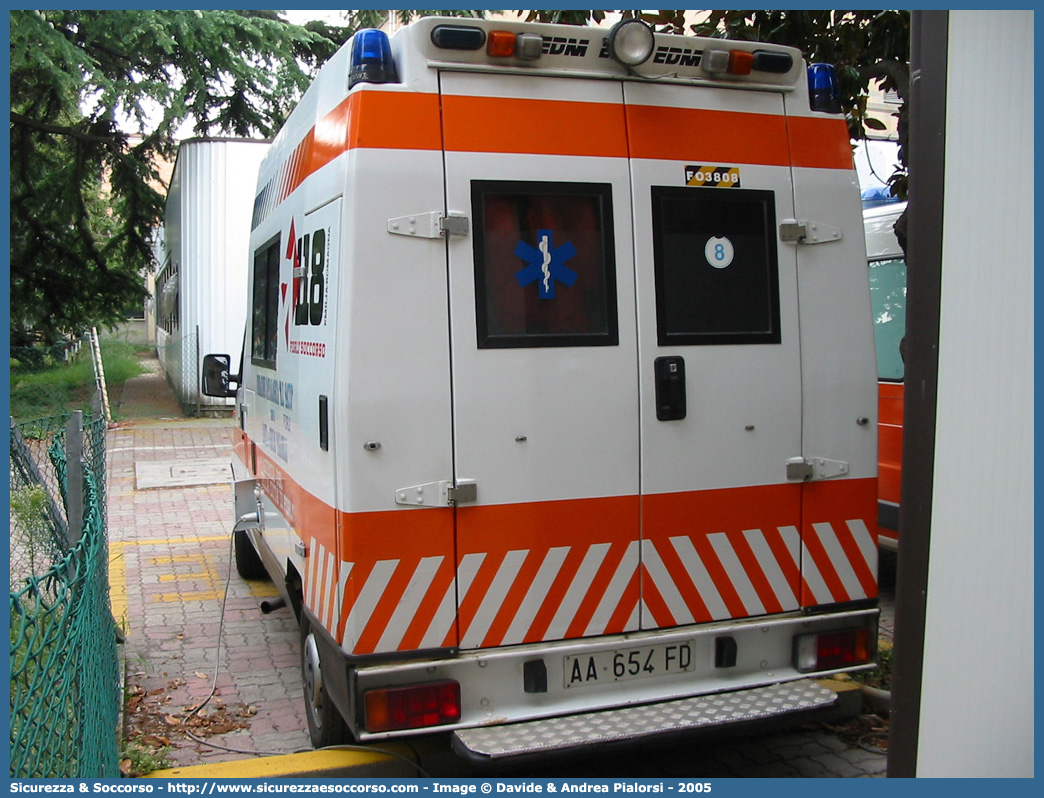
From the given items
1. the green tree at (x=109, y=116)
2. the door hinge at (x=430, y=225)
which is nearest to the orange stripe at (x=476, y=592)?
the door hinge at (x=430, y=225)

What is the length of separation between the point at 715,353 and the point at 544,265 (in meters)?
0.79

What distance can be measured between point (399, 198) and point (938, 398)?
1.94m

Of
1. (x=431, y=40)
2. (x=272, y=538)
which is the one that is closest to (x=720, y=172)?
(x=431, y=40)

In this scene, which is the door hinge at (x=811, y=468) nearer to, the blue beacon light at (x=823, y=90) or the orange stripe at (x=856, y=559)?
the orange stripe at (x=856, y=559)

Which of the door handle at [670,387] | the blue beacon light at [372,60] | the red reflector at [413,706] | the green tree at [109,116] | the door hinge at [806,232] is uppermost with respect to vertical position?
the green tree at [109,116]

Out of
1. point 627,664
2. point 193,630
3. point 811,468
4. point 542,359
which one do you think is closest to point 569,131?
point 542,359

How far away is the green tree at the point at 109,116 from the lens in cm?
1326

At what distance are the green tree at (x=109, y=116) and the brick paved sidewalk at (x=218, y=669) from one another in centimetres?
620

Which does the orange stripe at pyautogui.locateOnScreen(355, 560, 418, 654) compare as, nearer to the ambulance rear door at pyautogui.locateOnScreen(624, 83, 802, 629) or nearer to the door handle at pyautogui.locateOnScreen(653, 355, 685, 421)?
the ambulance rear door at pyautogui.locateOnScreen(624, 83, 802, 629)

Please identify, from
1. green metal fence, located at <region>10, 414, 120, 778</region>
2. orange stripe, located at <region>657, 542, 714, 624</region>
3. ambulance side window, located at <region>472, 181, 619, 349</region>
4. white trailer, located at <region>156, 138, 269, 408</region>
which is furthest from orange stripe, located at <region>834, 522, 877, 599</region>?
white trailer, located at <region>156, 138, 269, 408</region>

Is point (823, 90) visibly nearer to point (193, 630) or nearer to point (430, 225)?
point (430, 225)

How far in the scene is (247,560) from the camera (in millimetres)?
7531

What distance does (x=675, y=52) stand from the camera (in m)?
3.88

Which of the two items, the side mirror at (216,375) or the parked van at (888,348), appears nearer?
the side mirror at (216,375)
